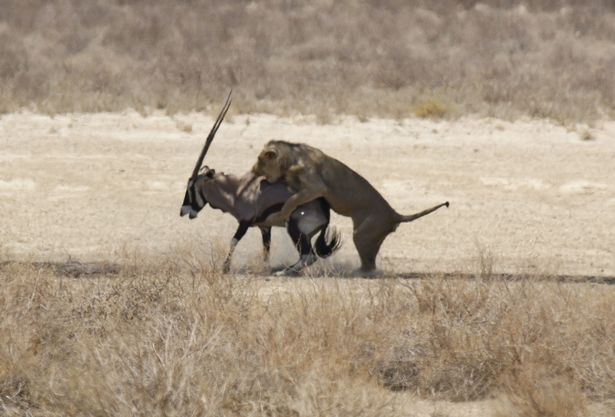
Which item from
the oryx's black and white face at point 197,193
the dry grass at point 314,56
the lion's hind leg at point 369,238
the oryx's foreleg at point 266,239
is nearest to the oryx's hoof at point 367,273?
the lion's hind leg at point 369,238

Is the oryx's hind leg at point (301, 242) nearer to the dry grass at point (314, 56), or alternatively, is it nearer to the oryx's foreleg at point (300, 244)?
the oryx's foreleg at point (300, 244)

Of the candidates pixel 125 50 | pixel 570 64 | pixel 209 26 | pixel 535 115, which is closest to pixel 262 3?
pixel 209 26

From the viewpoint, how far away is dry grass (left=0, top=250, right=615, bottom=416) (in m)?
6.88

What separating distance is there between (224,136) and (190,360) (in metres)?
13.8

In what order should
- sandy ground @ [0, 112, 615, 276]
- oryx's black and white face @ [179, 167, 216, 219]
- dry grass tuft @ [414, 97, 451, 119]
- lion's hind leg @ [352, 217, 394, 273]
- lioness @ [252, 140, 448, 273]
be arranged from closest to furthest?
lioness @ [252, 140, 448, 273], lion's hind leg @ [352, 217, 394, 273], oryx's black and white face @ [179, 167, 216, 219], sandy ground @ [0, 112, 615, 276], dry grass tuft @ [414, 97, 451, 119]

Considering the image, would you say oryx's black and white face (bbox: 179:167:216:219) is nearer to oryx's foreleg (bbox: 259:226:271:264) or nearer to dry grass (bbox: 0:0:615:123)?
oryx's foreleg (bbox: 259:226:271:264)

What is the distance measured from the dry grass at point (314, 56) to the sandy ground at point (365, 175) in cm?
112

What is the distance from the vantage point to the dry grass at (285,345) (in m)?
6.88

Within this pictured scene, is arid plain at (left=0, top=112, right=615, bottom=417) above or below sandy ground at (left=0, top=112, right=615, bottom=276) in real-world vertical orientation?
above

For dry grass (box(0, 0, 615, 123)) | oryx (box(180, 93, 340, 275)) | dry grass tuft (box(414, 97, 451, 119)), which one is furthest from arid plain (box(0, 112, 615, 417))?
dry grass (box(0, 0, 615, 123))

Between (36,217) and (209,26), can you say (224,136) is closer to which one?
(36,217)

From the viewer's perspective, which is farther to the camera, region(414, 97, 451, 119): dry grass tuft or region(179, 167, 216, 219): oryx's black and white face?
region(414, 97, 451, 119): dry grass tuft

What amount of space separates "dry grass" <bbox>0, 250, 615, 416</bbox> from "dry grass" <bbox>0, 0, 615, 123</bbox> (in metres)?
12.9

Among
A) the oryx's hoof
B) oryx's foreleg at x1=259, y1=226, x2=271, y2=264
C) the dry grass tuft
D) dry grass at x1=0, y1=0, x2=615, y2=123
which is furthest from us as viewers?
dry grass at x1=0, y1=0, x2=615, y2=123
